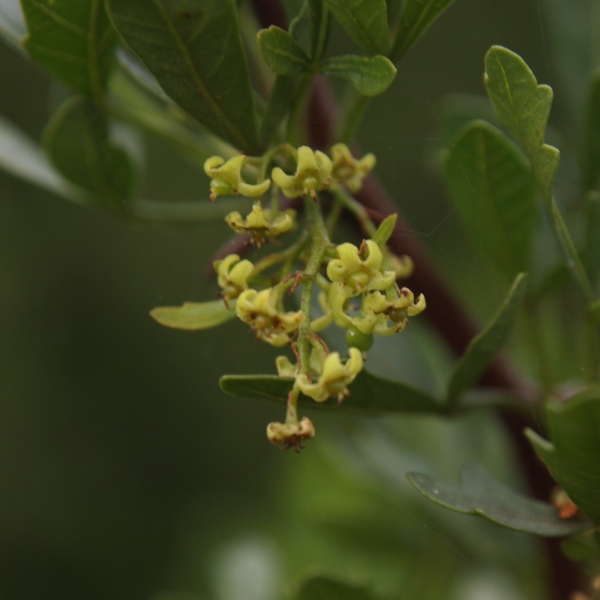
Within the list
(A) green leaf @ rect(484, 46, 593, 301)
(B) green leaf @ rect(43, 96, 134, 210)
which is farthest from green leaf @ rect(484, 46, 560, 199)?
(B) green leaf @ rect(43, 96, 134, 210)

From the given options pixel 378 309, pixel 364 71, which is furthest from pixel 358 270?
pixel 364 71

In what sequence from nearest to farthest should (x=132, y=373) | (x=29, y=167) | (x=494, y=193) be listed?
(x=494, y=193) < (x=29, y=167) < (x=132, y=373)

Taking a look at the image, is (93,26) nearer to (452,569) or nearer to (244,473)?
(452,569)

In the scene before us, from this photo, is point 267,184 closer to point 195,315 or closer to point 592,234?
point 195,315

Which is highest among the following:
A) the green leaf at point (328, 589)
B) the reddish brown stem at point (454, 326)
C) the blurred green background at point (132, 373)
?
the reddish brown stem at point (454, 326)

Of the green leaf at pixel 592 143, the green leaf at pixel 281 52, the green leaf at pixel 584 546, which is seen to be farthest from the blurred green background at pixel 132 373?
the green leaf at pixel 281 52

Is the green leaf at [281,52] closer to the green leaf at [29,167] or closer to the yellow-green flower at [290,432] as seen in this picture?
the yellow-green flower at [290,432]

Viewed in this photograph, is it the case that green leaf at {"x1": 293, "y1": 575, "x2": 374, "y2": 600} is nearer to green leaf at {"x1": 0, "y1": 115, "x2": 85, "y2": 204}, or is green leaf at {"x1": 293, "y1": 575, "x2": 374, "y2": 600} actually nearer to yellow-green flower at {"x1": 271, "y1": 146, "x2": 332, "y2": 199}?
yellow-green flower at {"x1": 271, "y1": 146, "x2": 332, "y2": 199}

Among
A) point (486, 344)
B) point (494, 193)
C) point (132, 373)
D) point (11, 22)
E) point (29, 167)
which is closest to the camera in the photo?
point (486, 344)
